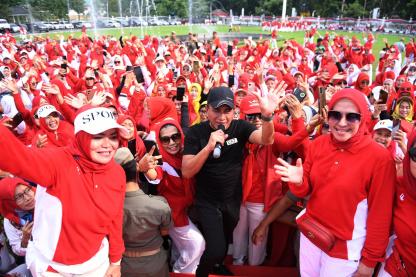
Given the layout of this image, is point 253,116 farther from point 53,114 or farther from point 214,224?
point 53,114

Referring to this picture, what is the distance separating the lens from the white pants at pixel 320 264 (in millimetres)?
2576

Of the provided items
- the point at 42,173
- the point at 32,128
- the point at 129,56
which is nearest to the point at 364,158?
the point at 42,173

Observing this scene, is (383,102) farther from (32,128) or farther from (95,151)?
(32,128)

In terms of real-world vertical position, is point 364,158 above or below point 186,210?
above

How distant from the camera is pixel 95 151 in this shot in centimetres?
242

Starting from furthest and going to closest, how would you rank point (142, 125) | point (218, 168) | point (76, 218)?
point (142, 125) < point (218, 168) < point (76, 218)

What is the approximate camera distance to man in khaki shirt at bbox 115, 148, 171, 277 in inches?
113

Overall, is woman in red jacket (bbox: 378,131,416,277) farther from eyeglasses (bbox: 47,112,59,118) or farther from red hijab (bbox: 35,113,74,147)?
eyeglasses (bbox: 47,112,59,118)

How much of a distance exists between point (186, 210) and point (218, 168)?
76 centimetres

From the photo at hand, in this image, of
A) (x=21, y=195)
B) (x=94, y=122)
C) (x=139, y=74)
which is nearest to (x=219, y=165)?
(x=94, y=122)

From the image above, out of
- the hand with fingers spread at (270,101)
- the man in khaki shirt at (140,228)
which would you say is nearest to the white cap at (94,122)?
the man in khaki shirt at (140,228)

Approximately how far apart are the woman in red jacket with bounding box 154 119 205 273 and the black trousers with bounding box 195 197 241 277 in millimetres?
171

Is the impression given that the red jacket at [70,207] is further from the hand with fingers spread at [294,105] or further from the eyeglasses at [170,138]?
the hand with fingers spread at [294,105]

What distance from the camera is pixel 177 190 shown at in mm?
3619
